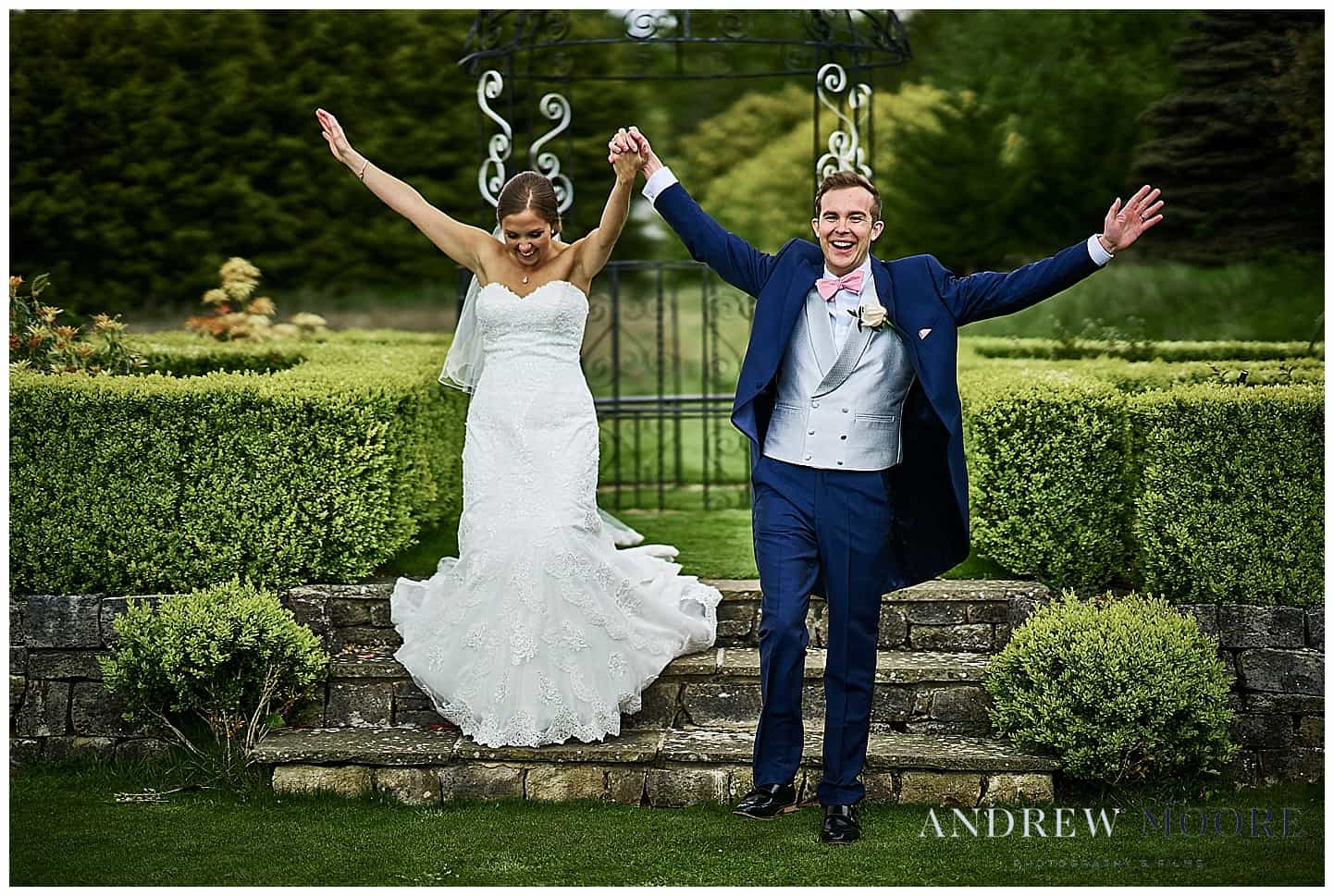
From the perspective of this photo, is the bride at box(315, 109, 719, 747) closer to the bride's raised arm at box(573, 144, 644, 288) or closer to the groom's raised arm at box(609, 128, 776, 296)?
the bride's raised arm at box(573, 144, 644, 288)

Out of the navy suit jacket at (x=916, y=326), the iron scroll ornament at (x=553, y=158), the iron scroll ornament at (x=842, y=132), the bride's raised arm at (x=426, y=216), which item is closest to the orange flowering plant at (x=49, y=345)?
the bride's raised arm at (x=426, y=216)

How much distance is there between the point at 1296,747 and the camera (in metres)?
5.26

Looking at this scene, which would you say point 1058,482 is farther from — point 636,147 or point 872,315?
point 636,147

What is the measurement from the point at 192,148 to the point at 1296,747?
1105 cm

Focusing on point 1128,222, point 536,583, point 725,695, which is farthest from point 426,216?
point 1128,222

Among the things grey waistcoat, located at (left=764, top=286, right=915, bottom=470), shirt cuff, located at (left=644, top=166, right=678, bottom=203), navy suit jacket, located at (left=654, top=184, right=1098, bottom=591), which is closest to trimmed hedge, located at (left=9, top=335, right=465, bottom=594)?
shirt cuff, located at (left=644, top=166, right=678, bottom=203)

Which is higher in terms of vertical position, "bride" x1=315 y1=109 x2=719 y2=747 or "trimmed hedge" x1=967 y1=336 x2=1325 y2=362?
"trimmed hedge" x1=967 y1=336 x2=1325 y2=362

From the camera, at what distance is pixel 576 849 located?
4.36 metres

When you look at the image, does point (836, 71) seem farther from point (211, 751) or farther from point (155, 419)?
point (211, 751)

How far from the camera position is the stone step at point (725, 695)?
200 inches

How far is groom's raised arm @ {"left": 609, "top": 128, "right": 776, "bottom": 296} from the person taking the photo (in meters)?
4.30

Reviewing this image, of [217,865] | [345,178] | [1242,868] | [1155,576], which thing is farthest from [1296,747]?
[345,178]

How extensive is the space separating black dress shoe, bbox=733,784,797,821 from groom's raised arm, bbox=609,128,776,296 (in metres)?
1.52

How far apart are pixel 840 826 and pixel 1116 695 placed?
3.33 ft
